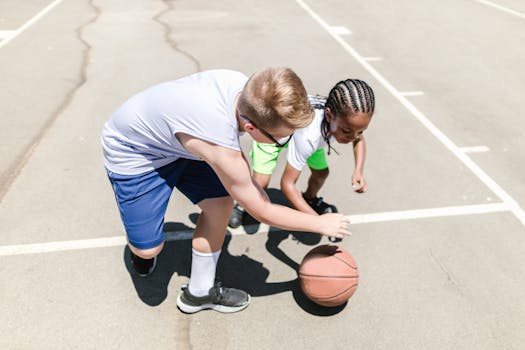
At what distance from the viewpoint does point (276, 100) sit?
222cm

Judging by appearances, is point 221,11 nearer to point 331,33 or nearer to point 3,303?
point 331,33

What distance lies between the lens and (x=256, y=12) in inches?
462

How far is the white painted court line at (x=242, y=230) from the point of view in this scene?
13.4ft

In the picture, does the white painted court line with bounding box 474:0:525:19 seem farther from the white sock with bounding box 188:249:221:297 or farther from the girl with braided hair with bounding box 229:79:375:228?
the white sock with bounding box 188:249:221:297

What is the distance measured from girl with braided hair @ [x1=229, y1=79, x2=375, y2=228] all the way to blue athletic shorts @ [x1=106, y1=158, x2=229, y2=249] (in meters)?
0.56

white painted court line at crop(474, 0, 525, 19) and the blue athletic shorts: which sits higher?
the blue athletic shorts

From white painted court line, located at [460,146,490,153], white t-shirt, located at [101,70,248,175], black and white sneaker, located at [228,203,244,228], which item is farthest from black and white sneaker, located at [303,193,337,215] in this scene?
white painted court line, located at [460,146,490,153]

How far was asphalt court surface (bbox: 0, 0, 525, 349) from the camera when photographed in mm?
3480

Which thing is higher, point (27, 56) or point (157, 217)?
point (157, 217)

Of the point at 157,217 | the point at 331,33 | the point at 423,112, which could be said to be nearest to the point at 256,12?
the point at 331,33

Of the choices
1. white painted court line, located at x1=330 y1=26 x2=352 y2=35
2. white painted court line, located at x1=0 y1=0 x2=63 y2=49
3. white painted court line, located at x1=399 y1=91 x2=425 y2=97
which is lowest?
white painted court line, located at x1=0 y1=0 x2=63 y2=49

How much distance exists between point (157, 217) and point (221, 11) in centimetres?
956

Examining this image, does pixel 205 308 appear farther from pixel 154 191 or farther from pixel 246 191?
pixel 246 191

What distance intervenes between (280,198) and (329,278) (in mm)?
1622
